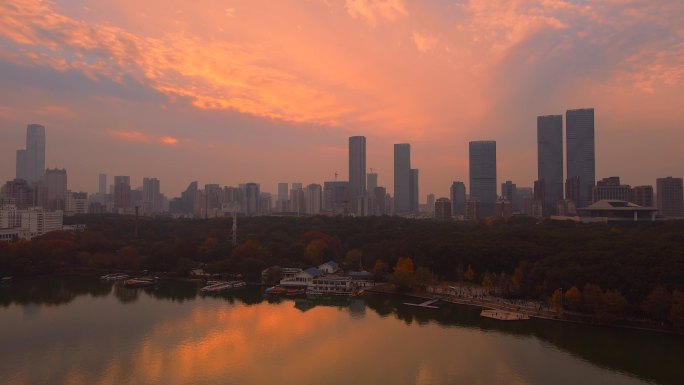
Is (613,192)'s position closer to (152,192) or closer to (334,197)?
(334,197)

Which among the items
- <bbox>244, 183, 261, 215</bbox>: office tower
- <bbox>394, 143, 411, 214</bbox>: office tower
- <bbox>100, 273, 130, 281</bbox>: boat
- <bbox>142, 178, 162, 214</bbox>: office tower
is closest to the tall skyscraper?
<bbox>142, 178, 162, 214</bbox>: office tower

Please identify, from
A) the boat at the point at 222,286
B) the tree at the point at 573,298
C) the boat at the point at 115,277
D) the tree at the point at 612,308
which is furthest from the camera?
the boat at the point at 115,277

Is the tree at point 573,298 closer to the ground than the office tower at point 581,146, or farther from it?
closer to the ground

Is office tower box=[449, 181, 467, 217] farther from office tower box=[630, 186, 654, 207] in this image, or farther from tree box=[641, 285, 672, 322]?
tree box=[641, 285, 672, 322]

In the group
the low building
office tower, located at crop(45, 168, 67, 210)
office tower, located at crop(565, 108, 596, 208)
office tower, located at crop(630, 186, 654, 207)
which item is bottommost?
the low building

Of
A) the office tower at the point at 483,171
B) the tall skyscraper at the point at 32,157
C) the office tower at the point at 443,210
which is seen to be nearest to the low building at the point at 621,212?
the office tower at the point at 443,210

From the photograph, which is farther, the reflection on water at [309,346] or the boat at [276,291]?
the boat at [276,291]

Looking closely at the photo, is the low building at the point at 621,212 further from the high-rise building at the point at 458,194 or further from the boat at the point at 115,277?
the high-rise building at the point at 458,194
